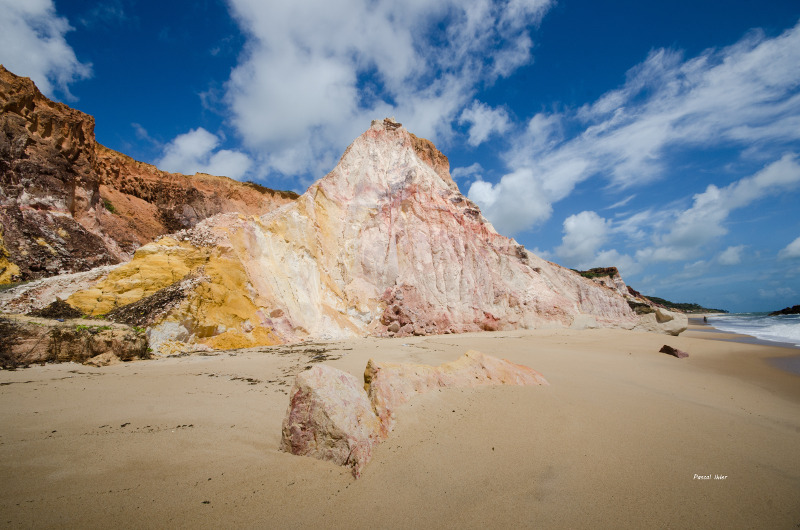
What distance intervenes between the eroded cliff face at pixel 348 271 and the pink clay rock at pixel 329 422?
24.5 feet

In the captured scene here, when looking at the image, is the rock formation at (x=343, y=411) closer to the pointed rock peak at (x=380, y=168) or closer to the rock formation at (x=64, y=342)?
the rock formation at (x=64, y=342)

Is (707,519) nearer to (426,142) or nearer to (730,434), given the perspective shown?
(730,434)

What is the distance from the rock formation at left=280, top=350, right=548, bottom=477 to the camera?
271 centimetres

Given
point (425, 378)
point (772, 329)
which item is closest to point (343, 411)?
point (425, 378)

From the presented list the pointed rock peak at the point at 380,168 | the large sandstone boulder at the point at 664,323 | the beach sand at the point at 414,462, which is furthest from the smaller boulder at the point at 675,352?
the pointed rock peak at the point at 380,168

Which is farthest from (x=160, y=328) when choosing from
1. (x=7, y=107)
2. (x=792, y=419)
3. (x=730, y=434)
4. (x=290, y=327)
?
(x=7, y=107)

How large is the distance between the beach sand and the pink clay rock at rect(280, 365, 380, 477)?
11 centimetres

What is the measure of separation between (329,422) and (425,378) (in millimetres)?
1656

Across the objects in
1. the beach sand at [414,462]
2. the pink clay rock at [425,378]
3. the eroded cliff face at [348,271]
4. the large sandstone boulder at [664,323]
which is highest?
the eroded cliff face at [348,271]

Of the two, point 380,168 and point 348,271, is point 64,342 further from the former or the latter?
point 380,168

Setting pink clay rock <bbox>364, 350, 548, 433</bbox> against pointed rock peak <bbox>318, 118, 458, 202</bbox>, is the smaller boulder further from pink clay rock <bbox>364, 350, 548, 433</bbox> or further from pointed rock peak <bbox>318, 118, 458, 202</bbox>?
pointed rock peak <bbox>318, 118, 458, 202</bbox>

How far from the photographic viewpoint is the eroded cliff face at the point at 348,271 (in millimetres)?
9758

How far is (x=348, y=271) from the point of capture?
1688 cm

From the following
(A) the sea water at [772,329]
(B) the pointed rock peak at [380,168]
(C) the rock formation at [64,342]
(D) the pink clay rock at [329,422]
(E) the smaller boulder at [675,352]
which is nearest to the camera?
(D) the pink clay rock at [329,422]
